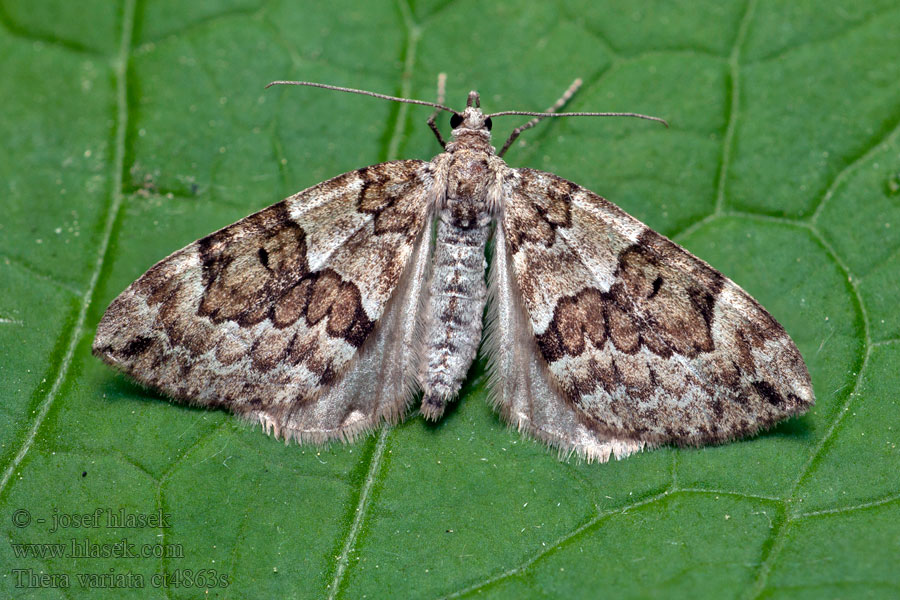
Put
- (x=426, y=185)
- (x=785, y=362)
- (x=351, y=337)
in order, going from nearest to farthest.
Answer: (x=785, y=362)
(x=351, y=337)
(x=426, y=185)

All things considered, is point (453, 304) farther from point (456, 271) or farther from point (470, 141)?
point (470, 141)

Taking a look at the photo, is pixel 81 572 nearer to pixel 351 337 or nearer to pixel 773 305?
pixel 351 337

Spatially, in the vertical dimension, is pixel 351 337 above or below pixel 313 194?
below

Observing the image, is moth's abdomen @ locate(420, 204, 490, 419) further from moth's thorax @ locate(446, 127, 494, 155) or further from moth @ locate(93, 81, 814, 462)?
moth's thorax @ locate(446, 127, 494, 155)

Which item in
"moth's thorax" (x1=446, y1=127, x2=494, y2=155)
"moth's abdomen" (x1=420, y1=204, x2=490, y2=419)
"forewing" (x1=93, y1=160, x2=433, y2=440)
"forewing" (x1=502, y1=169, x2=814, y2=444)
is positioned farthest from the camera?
"moth's thorax" (x1=446, y1=127, x2=494, y2=155)

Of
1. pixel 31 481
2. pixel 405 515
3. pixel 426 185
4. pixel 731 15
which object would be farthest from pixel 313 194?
pixel 731 15

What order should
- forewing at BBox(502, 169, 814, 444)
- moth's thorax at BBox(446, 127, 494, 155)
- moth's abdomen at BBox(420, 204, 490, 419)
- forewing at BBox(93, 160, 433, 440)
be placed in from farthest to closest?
moth's thorax at BBox(446, 127, 494, 155) → moth's abdomen at BBox(420, 204, 490, 419) → forewing at BBox(93, 160, 433, 440) → forewing at BBox(502, 169, 814, 444)
